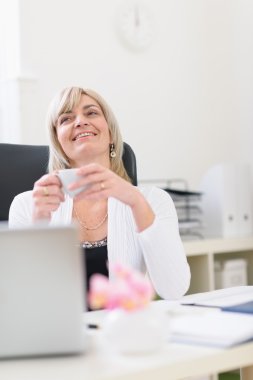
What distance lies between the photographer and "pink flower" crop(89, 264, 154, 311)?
2.70 feet

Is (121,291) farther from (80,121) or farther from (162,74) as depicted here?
(162,74)

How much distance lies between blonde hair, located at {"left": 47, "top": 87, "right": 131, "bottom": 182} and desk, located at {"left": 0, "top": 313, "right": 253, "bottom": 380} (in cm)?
108

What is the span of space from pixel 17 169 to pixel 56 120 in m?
0.20

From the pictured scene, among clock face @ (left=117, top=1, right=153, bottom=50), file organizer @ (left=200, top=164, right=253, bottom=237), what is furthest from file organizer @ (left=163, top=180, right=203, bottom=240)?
clock face @ (left=117, top=1, right=153, bottom=50)

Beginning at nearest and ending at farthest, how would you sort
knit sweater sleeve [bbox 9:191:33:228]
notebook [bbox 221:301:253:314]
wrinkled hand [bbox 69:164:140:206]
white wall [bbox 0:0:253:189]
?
notebook [bbox 221:301:253:314]
wrinkled hand [bbox 69:164:140:206]
knit sweater sleeve [bbox 9:191:33:228]
white wall [bbox 0:0:253:189]

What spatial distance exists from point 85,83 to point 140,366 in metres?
2.34

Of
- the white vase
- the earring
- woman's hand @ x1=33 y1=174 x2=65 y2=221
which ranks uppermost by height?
the earring

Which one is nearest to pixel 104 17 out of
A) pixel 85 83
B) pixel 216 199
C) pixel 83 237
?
pixel 85 83

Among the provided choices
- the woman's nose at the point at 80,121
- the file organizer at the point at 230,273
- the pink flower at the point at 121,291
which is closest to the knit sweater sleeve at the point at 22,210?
the woman's nose at the point at 80,121

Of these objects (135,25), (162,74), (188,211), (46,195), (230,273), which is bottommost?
(230,273)

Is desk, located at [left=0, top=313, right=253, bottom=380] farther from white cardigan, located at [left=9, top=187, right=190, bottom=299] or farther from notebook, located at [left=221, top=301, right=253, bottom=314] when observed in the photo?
white cardigan, located at [left=9, top=187, right=190, bottom=299]

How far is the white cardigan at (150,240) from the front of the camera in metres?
1.63

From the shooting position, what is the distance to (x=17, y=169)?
6.33 feet

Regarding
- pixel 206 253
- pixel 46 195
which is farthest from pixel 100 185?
pixel 206 253
